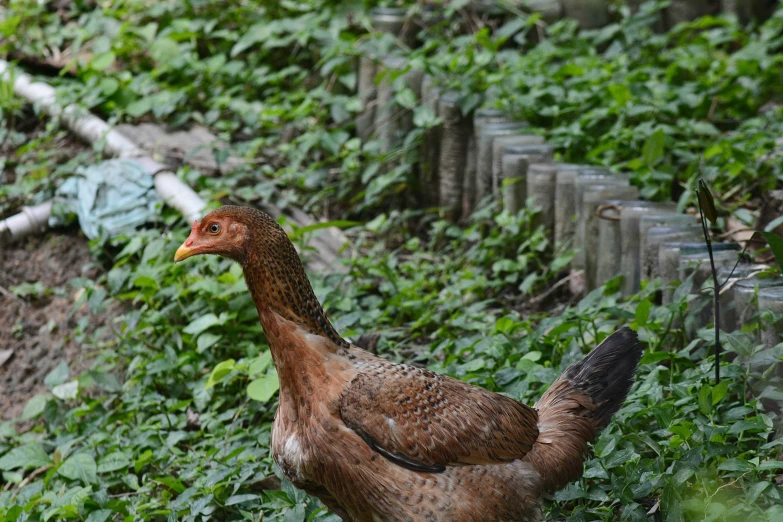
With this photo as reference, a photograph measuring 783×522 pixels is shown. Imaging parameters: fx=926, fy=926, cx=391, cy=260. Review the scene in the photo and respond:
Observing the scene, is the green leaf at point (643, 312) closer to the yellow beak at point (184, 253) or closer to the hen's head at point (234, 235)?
the hen's head at point (234, 235)

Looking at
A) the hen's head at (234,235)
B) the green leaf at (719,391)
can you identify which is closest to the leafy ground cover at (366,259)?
the green leaf at (719,391)

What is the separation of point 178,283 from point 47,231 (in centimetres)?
180

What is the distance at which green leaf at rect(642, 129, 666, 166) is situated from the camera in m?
5.01

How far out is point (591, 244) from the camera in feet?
15.9

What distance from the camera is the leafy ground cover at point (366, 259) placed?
350cm

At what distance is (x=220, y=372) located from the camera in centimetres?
437

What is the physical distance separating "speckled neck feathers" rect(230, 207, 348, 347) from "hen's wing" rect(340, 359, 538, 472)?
0.28m

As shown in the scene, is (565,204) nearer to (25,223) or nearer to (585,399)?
(585,399)

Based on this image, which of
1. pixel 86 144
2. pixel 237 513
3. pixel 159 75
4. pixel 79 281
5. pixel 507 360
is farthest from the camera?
pixel 159 75

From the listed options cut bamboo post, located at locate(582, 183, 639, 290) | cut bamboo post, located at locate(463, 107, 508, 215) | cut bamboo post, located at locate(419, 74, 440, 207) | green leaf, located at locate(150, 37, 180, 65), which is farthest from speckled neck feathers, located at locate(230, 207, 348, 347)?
green leaf, located at locate(150, 37, 180, 65)

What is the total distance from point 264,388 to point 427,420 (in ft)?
4.20

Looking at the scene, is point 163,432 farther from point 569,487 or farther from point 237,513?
point 569,487

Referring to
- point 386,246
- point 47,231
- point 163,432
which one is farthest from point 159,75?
point 163,432

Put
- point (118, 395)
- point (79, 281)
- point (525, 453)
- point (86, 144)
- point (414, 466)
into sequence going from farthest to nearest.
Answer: point (86, 144), point (79, 281), point (118, 395), point (525, 453), point (414, 466)
